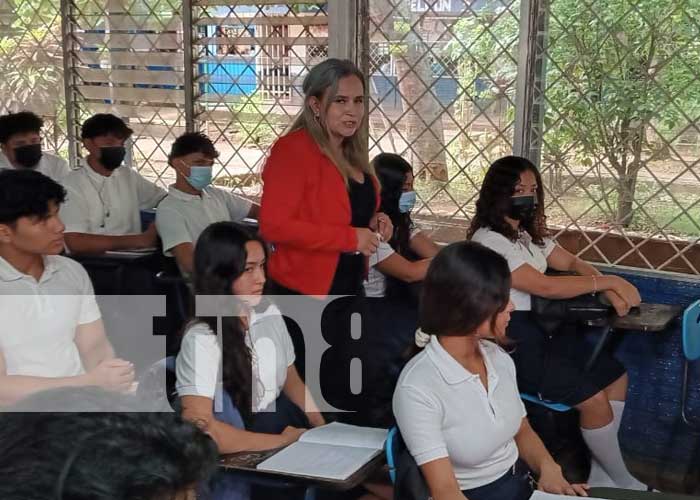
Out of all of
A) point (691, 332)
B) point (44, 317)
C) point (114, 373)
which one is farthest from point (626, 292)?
point (44, 317)

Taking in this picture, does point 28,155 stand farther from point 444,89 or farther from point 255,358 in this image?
point 255,358

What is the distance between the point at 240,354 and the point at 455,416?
532 millimetres

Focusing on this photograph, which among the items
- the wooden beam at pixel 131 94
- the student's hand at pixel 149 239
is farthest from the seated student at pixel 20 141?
the wooden beam at pixel 131 94

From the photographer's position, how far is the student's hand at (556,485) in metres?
1.83

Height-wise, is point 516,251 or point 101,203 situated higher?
point 101,203

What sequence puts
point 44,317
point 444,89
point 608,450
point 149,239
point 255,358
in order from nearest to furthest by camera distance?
point 255,358, point 44,317, point 608,450, point 149,239, point 444,89

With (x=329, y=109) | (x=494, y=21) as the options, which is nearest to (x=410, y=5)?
(x=494, y=21)

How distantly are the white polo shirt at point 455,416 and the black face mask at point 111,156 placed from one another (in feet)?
6.97

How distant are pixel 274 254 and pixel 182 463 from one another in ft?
5.84

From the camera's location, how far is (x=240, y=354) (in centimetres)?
199

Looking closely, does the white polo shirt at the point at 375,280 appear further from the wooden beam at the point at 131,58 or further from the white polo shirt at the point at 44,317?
the wooden beam at the point at 131,58

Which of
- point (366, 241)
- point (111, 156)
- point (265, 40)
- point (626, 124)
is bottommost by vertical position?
point (366, 241)

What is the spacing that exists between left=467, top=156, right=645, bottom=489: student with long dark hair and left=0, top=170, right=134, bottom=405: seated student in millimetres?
1208

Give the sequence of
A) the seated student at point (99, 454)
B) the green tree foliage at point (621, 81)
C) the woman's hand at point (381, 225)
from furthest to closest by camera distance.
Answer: the green tree foliage at point (621, 81)
the woman's hand at point (381, 225)
the seated student at point (99, 454)
